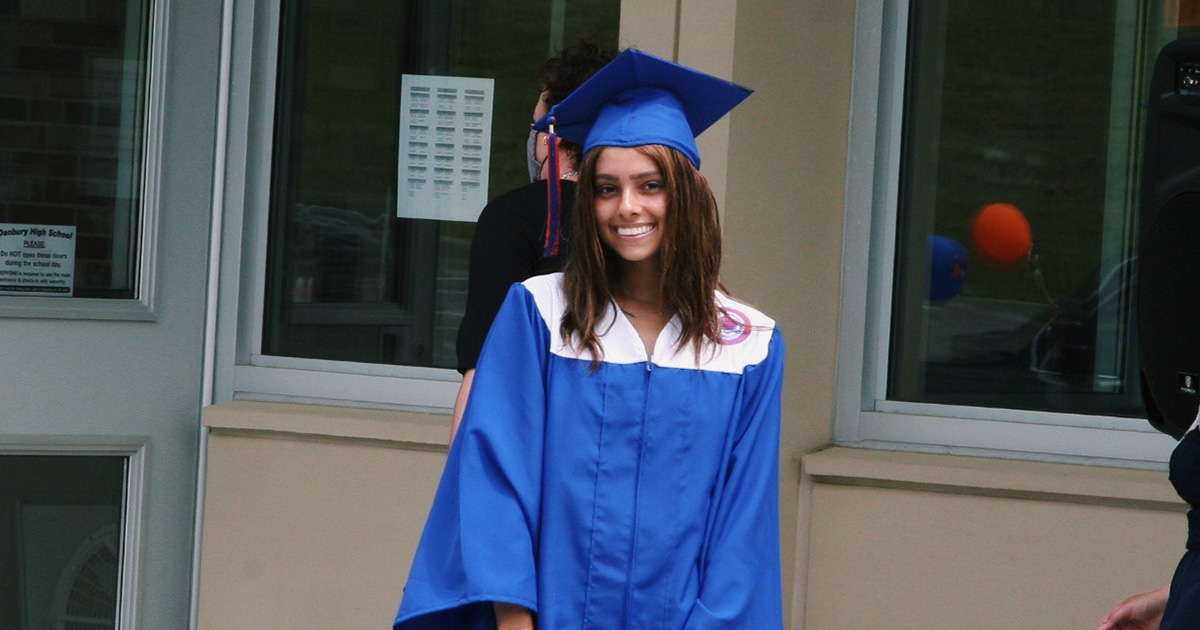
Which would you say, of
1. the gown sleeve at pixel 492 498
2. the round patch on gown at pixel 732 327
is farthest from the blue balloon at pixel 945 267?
the gown sleeve at pixel 492 498

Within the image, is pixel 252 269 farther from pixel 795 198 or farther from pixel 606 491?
pixel 606 491

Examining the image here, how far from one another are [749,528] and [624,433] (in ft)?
0.84

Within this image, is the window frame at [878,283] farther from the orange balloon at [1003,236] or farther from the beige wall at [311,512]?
the beige wall at [311,512]

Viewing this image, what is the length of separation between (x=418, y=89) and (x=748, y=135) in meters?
1.24

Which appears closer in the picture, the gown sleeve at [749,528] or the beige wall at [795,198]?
the gown sleeve at [749,528]

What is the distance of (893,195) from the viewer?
4047mm

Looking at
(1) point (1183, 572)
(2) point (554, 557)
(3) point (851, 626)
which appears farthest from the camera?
(3) point (851, 626)

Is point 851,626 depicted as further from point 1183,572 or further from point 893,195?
point 1183,572

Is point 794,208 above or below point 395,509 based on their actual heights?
above

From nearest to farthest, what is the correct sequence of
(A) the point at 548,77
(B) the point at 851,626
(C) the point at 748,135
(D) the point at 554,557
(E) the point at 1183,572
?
(E) the point at 1183,572 → (D) the point at 554,557 → (A) the point at 548,77 → (C) the point at 748,135 → (B) the point at 851,626

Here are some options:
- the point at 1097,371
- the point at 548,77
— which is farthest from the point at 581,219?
the point at 1097,371

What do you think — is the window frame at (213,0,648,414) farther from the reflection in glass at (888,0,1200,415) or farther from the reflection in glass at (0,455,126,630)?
the reflection in glass at (888,0,1200,415)

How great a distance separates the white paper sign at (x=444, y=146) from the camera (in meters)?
4.34

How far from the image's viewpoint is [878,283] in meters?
4.05
